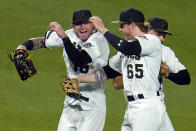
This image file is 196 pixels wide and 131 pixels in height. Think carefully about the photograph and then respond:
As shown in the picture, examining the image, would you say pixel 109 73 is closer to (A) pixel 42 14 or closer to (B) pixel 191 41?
(B) pixel 191 41

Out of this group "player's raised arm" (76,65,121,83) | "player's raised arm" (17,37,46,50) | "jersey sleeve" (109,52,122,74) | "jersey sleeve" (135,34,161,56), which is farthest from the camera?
"player's raised arm" (17,37,46,50)

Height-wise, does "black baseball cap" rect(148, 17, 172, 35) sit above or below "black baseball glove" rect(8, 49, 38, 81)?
above

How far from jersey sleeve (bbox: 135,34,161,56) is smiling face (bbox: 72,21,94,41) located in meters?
1.19

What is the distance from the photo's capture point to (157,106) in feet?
26.4

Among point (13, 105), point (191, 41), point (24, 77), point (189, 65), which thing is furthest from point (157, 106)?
point (191, 41)

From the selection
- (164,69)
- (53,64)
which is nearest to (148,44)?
(164,69)

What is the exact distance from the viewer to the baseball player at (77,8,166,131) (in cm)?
793

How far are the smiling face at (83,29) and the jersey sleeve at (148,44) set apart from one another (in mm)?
1191

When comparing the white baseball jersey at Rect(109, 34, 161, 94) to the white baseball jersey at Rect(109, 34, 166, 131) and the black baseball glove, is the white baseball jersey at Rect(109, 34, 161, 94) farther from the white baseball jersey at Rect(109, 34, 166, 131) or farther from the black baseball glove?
the black baseball glove

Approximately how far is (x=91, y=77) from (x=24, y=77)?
1023 mm

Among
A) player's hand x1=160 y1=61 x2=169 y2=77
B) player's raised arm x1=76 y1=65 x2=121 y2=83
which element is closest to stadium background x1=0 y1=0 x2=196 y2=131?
player's raised arm x1=76 y1=65 x2=121 y2=83

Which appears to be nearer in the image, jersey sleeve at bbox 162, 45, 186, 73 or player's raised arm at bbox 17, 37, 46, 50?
jersey sleeve at bbox 162, 45, 186, 73

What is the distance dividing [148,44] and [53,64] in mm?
8427

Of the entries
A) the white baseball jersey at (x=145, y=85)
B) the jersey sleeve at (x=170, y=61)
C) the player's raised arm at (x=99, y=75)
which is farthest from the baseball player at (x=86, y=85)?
the white baseball jersey at (x=145, y=85)
